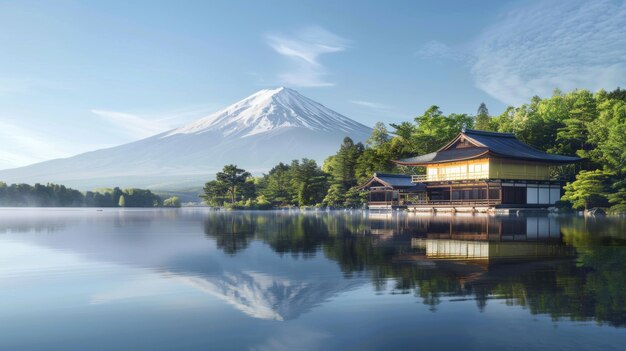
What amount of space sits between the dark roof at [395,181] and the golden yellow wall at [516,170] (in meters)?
9.63

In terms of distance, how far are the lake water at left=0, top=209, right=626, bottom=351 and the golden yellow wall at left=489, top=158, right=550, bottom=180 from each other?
2793cm

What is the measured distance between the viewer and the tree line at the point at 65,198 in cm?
8862

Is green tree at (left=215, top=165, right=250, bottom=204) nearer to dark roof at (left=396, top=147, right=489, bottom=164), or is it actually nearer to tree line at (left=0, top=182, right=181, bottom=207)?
dark roof at (left=396, top=147, right=489, bottom=164)

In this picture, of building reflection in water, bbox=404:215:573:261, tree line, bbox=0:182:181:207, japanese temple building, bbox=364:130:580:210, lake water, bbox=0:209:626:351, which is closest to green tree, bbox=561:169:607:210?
japanese temple building, bbox=364:130:580:210

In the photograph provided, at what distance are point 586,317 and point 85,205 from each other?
97096mm

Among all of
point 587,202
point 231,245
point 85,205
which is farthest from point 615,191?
point 85,205

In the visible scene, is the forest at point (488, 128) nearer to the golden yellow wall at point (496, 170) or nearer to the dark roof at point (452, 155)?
the golden yellow wall at point (496, 170)

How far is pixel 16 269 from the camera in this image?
11516 millimetres

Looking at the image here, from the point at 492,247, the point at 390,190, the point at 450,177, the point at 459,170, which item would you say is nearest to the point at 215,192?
the point at 390,190

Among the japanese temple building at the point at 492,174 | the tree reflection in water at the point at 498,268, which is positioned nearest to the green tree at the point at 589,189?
the japanese temple building at the point at 492,174

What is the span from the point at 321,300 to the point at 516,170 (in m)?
38.4

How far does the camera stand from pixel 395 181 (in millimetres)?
50000

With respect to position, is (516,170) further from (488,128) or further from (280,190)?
(280,190)

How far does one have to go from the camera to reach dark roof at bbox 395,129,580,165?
134ft
